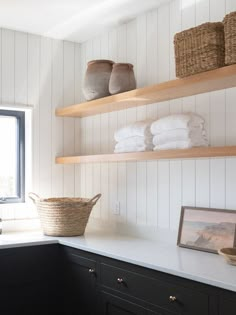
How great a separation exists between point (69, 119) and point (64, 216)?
987 mm

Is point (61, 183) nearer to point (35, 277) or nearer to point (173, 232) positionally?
point (35, 277)

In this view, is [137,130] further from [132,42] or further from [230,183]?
[132,42]

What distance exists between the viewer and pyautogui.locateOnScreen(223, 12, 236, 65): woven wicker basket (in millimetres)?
2195

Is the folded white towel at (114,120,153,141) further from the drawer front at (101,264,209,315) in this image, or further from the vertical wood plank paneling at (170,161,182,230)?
the drawer front at (101,264,209,315)

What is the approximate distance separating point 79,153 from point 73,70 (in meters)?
0.71

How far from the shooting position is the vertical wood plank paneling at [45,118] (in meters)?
3.69

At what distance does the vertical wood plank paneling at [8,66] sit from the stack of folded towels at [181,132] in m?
1.38

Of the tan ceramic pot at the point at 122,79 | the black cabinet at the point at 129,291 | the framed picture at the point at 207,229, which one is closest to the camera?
the black cabinet at the point at 129,291

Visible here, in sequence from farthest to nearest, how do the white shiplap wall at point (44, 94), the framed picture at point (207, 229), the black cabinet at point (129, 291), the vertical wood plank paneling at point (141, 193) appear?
the white shiplap wall at point (44, 94), the vertical wood plank paneling at point (141, 193), the framed picture at point (207, 229), the black cabinet at point (129, 291)

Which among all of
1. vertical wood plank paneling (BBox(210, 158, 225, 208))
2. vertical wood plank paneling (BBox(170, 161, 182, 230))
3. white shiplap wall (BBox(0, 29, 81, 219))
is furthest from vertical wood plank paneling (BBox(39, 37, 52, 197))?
vertical wood plank paneling (BBox(210, 158, 225, 208))

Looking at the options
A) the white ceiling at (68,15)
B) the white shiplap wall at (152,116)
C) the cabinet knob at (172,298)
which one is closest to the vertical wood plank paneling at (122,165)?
the white shiplap wall at (152,116)

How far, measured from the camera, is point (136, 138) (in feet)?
9.52

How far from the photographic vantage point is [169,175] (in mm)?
2986

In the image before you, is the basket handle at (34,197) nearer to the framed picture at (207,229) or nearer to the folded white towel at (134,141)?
the folded white towel at (134,141)
